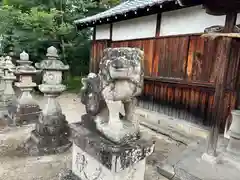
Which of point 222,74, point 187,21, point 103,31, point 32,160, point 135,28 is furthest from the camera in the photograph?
point 103,31

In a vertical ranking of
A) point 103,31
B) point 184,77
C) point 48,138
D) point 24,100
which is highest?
point 103,31

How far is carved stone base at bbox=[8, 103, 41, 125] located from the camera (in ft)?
15.4

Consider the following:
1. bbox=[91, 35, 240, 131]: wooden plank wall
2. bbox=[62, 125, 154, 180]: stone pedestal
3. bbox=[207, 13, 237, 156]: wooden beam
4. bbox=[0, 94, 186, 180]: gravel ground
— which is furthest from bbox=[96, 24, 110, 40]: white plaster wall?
bbox=[62, 125, 154, 180]: stone pedestal

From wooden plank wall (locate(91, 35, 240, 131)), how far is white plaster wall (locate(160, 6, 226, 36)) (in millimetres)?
187

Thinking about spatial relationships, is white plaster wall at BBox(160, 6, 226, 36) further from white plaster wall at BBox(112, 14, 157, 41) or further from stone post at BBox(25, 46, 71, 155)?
stone post at BBox(25, 46, 71, 155)

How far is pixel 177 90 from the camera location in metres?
4.73

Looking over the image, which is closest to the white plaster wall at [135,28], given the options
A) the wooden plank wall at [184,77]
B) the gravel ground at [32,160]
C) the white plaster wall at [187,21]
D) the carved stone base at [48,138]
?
the wooden plank wall at [184,77]

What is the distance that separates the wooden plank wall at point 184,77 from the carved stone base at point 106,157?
2.61 m

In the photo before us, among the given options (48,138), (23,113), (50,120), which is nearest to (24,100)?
(23,113)

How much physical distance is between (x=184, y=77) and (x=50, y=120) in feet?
10.8

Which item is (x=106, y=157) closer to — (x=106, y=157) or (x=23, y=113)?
(x=106, y=157)

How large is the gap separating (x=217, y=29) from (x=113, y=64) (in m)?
2.12

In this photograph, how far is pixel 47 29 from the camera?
27.8ft

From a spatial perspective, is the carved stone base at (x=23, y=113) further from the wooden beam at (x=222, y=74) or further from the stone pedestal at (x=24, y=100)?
the wooden beam at (x=222, y=74)
